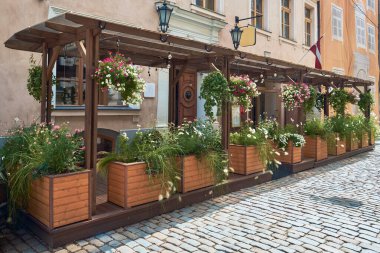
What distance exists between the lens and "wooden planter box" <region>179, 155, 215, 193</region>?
197 inches

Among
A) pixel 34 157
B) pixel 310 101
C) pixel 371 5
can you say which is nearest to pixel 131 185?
pixel 34 157

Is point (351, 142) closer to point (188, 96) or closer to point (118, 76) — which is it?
point (188, 96)

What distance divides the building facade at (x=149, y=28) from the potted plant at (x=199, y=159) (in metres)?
1.13

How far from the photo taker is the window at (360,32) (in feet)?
62.4

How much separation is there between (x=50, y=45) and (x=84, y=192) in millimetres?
2260

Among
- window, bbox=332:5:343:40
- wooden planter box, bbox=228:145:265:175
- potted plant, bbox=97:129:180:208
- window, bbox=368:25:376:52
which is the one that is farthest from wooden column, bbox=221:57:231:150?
window, bbox=368:25:376:52

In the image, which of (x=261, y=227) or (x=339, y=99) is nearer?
(x=261, y=227)

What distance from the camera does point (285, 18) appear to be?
14.4 metres

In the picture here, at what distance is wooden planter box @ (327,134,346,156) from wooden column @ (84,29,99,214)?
6646mm

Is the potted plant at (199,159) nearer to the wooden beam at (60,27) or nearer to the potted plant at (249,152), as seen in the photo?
the potted plant at (249,152)

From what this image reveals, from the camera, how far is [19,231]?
158 inches

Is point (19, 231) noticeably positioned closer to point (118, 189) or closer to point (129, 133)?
point (118, 189)

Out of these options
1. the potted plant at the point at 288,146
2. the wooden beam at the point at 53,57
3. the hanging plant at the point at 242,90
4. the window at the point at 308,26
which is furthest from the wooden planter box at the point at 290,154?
the window at the point at 308,26

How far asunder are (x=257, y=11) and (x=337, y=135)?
5.91 m
